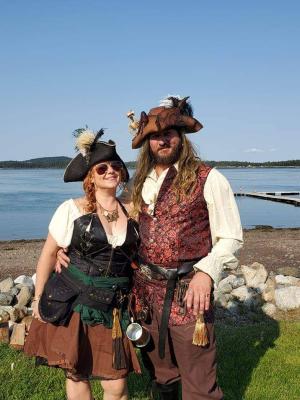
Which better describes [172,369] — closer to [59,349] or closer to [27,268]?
[59,349]

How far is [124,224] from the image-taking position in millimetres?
3463

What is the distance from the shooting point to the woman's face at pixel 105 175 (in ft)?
11.1

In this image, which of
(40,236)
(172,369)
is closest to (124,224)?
(172,369)

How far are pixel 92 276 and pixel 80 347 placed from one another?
0.44 m

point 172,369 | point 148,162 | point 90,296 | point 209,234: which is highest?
point 148,162

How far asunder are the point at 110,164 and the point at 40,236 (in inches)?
932

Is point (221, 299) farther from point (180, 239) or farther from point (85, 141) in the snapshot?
point (85, 141)

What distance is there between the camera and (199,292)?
10.6 ft

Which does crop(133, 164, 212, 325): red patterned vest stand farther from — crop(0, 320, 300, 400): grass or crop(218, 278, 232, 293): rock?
crop(218, 278, 232, 293): rock

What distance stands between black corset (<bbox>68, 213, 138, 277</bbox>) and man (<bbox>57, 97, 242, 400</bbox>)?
5.1 inches

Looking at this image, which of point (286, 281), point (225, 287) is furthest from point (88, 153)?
point (286, 281)

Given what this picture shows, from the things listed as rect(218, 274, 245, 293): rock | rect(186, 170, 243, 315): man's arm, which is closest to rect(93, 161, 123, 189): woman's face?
rect(186, 170, 243, 315): man's arm

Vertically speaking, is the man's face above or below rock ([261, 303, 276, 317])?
above

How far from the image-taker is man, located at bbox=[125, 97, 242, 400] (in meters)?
3.29
